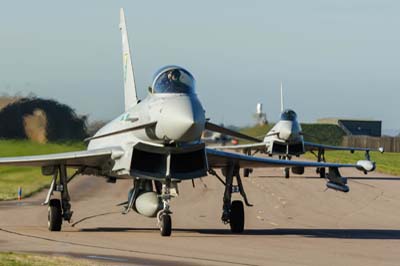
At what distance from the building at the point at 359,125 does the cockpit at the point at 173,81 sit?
106996 mm

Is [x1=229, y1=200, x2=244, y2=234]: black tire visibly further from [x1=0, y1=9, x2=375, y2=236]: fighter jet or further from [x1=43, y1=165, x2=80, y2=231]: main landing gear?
[x1=43, y1=165, x2=80, y2=231]: main landing gear

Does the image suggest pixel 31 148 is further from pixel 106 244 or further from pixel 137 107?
pixel 106 244

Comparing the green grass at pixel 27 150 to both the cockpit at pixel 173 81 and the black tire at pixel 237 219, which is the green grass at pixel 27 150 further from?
the cockpit at pixel 173 81

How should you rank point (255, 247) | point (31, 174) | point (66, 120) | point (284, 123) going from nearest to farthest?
1. point (255, 247)
2. point (66, 120)
3. point (31, 174)
4. point (284, 123)

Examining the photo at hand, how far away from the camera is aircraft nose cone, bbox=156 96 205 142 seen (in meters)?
17.5

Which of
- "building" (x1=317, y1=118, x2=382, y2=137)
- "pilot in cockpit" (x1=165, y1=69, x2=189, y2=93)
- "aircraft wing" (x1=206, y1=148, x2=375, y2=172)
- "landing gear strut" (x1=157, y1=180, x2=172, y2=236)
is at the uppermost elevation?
"pilot in cockpit" (x1=165, y1=69, x2=189, y2=93)

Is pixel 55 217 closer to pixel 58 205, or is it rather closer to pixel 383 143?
pixel 58 205

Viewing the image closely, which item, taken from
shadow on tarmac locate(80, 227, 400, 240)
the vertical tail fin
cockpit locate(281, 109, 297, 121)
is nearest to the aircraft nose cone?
shadow on tarmac locate(80, 227, 400, 240)

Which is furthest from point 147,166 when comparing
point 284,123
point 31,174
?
point 284,123

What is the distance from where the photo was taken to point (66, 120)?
124 feet

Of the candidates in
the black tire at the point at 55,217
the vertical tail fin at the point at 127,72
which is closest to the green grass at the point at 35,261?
the black tire at the point at 55,217

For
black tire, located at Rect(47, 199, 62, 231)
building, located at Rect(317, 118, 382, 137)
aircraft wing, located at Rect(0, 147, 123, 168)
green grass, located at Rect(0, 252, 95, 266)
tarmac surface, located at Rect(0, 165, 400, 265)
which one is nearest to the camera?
green grass, located at Rect(0, 252, 95, 266)

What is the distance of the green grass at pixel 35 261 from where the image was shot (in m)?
13.5

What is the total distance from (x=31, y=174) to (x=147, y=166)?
24375mm
